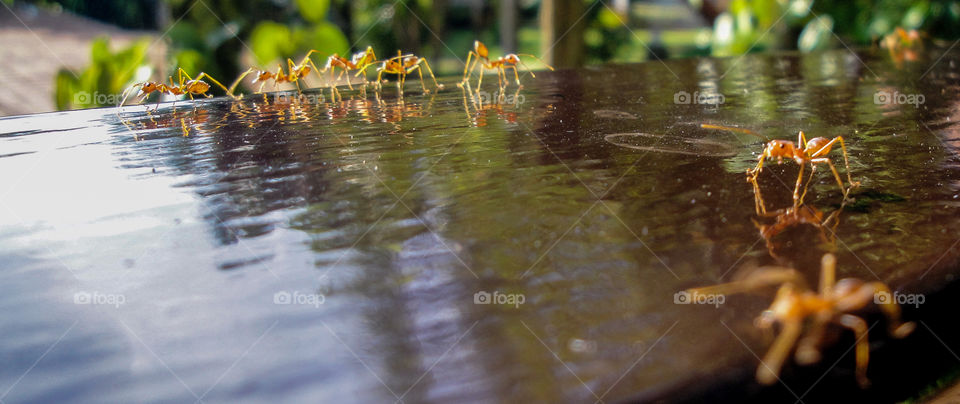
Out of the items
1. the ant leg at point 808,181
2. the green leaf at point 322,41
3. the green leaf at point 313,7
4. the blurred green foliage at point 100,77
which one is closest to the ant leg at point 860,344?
the ant leg at point 808,181

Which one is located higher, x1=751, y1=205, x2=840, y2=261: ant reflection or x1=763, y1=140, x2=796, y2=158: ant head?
x1=763, y1=140, x2=796, y2=158: ant head

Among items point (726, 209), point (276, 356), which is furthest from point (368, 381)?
point (726, 209)

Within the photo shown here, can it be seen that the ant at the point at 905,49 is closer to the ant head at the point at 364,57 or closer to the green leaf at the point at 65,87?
the ant head at the point at 364,57

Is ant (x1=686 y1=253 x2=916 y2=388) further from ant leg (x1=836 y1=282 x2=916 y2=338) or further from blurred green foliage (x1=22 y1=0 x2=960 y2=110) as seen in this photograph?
blurred green foliage (x1=22 y1=0 x2=960 y2=110)

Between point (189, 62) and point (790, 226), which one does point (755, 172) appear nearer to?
point (790, 226)

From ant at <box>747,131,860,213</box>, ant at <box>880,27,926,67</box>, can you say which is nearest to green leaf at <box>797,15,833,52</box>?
ant at <box>880,27,926,67</box>

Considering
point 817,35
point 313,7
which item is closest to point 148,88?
point 313,7

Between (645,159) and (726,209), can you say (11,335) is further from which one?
Result: (645,159)

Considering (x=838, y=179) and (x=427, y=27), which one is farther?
(x=427, y=27)
